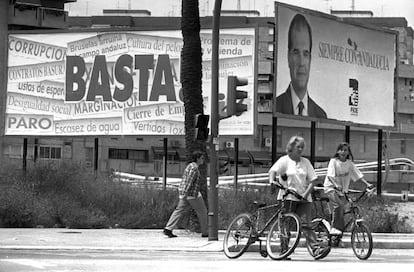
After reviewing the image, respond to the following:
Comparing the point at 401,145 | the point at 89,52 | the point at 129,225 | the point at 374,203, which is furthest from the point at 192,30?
the point at 401,145

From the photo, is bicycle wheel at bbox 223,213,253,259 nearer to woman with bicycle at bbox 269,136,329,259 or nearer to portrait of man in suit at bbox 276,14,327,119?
woman with bicycle at bbox 269,136,329,259

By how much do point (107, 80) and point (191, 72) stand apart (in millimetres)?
10467

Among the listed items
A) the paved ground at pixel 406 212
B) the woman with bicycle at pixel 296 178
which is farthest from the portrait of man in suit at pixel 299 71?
the woman with bicycle at pixel 296 178

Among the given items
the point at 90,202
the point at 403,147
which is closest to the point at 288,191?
the point at 90,202

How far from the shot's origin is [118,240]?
16.7m

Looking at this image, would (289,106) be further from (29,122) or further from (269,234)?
(269,234)

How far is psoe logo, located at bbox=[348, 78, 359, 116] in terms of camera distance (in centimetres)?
2878

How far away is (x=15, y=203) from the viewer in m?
19.2

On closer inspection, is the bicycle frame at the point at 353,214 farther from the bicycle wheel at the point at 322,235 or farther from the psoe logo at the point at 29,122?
the psoe logo at the point at 29,122

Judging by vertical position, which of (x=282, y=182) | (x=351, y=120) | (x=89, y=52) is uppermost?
(x=89, y=52)

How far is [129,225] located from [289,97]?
9055 millimetres

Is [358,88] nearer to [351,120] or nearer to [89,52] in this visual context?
[351,120]

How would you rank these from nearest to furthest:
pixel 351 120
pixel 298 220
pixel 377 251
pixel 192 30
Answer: pixel 298 220
pixel 377 251
pixel 192 30
pixel 351 120

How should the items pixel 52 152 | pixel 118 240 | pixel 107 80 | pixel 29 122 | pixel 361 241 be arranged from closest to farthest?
pixel 361 241
pixel 118 240
pixel 107 80
pixel 29 122
pixel 52 152
